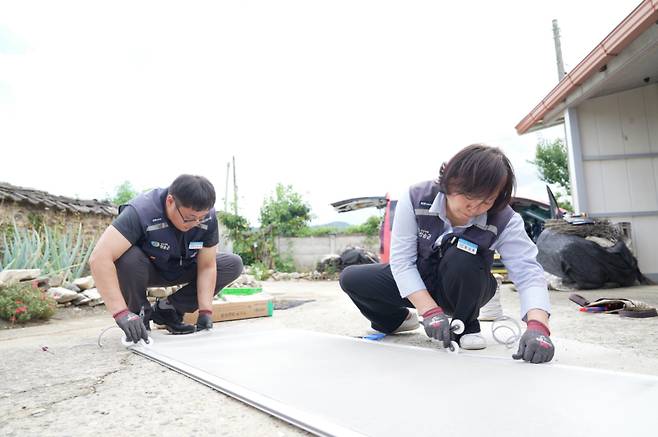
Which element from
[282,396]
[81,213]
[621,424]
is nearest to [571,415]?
[621,424]

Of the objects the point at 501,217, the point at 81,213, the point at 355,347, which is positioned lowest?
the point at 355,347

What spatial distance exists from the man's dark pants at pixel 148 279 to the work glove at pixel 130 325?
28cm

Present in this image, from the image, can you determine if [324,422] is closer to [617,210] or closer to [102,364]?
[102,364]

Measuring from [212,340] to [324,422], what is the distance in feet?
3.74

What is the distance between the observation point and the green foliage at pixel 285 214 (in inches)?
473

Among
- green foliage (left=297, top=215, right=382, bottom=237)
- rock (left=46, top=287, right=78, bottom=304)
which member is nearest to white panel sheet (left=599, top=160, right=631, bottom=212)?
rock (left=46, top=287, right=78, bottom=304)

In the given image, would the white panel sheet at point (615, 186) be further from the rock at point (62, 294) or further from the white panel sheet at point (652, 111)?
the rock at point (62, 294)

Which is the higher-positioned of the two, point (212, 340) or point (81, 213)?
point (81, 213)

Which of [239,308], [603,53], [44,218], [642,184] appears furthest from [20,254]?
[642,184]

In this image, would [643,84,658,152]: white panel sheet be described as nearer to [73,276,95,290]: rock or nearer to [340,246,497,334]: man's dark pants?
[340,246,497,334]: man's dark pants

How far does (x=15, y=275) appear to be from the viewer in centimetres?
366

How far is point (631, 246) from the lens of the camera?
4773 mm

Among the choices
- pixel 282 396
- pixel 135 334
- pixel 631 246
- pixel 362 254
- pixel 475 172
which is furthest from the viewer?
pixel 362 254

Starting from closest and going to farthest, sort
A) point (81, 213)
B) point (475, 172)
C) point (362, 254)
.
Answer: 1. point (475, 172)
2. point (81, 213)
3. point (362, 254)
